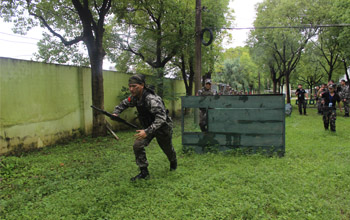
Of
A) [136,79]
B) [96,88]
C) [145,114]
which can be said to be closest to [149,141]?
[145,114]

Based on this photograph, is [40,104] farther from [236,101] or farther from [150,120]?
[236,101]

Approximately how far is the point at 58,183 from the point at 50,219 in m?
1.33

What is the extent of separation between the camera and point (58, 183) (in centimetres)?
407

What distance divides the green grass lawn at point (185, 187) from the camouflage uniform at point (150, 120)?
0.50 metres

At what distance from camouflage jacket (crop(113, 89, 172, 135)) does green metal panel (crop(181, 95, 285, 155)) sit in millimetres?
1718

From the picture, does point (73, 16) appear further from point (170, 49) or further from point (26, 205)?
point (26, 205)

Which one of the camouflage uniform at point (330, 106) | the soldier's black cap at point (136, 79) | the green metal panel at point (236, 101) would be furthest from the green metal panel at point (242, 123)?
the camouflage uniform at point (330, 106)

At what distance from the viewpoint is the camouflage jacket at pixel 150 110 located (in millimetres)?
3580

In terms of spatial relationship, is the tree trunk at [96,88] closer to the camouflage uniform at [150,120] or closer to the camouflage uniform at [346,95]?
the camouflage uniform at [150,120]

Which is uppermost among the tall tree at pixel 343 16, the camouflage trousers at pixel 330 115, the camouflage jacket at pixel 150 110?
the tall tree at pixel 343 16

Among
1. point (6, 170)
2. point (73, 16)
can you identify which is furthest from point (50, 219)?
point (73, 16)

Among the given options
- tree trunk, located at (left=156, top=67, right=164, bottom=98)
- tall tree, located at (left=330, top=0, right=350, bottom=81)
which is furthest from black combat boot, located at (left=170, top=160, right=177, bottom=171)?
tall tree, located at (left=330, top=0, right=350, bottom=81)

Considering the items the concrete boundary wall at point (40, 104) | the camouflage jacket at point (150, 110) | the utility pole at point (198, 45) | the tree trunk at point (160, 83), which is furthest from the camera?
the tree trunk at point (160, 83)

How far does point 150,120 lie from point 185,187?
1240mm
